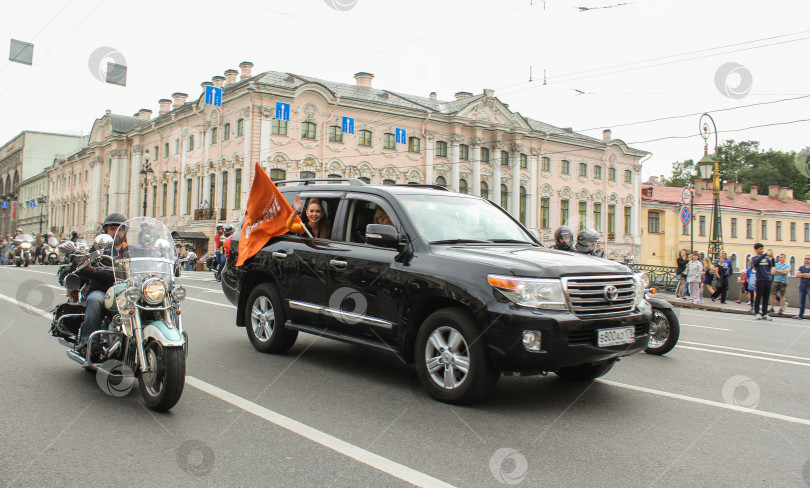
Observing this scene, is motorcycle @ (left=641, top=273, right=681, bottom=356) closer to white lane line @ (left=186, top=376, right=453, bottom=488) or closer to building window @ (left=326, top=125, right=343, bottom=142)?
white lane line @ (left=186, top=376, right=453, bottom=488)

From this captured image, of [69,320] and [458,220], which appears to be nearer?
[69,320]

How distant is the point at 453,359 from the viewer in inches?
214

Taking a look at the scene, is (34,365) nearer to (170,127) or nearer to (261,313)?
(261,313)

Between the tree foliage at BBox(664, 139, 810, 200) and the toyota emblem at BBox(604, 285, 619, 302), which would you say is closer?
the toyota emblem at BBox(604, 285, 619, 302)

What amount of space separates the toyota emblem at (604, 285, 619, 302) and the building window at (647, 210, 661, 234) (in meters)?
60.5

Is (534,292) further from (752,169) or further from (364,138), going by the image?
(752,169)

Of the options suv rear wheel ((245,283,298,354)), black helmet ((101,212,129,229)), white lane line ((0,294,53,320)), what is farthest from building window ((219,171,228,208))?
black helmet ((101,212,129,229))

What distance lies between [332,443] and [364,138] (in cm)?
4269

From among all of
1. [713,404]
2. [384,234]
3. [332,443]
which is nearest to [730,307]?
[713,404]

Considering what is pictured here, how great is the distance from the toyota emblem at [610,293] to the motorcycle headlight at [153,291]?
3.56 meters

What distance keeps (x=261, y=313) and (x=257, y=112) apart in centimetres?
3549

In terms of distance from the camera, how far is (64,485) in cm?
364

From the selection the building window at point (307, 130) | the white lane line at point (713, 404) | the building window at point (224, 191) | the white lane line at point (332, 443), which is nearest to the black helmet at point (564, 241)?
the white lane line at point (713, 404)

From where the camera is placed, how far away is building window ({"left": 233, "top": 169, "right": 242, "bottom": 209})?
42.5m
